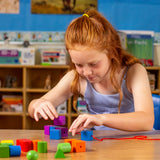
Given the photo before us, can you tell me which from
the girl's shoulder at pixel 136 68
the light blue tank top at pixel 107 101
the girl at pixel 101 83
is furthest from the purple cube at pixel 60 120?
the girl's shoulder at pixel 136 68

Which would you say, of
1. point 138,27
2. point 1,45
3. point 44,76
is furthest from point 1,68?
point 138,27

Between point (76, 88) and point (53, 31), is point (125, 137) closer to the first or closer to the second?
point (76, 88)

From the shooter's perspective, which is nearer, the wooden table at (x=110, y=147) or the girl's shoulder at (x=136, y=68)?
the wooden table at (x=110, y=147)

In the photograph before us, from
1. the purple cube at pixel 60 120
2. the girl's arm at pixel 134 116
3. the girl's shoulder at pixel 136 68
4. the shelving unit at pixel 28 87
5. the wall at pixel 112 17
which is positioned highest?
the wall at pixel 112 17

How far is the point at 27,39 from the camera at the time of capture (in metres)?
3.63

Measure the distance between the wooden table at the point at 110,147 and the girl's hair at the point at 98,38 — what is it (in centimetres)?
32

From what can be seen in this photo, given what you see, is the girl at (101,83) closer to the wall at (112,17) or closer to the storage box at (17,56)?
the storage box at (17,56)

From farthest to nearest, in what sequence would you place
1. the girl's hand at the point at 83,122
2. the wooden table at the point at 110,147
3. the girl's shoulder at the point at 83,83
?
the girl's shoulder at the point at 83,83 < the girl's hand at the point at 83,122 < the wooden table at the point at 110,147

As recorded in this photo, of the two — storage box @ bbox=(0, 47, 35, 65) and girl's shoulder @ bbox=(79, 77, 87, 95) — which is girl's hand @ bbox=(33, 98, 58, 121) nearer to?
girl's shoulder @ bbox=(79, 77, 87, 95)

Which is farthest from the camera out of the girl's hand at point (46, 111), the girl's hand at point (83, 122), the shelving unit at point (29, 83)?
the shelving unit at point (29, 83)

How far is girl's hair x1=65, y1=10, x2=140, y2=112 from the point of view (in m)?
1.15

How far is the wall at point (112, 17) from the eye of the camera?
3.57 metres

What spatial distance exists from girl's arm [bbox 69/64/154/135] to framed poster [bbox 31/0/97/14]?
2401 mm

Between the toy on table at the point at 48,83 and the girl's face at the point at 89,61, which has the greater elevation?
the girl's face at the point at 89,61
